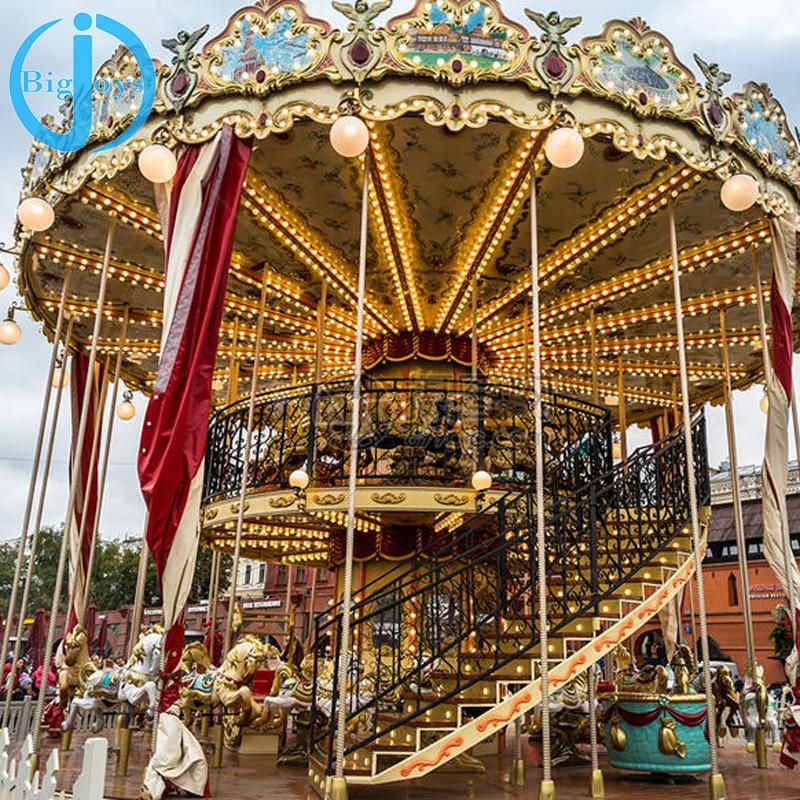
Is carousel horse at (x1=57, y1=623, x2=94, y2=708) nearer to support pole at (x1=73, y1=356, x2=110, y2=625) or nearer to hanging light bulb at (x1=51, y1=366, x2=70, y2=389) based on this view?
support pole at (x1=73, y1=356, x2=110, y2=625)

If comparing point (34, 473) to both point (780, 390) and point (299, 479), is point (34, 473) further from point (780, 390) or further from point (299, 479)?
point (780, 390)

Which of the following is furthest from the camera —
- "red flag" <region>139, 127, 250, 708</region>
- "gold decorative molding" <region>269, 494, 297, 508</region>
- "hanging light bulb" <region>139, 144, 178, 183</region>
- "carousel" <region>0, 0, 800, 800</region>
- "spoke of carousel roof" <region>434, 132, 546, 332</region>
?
"gold decorative molding" <region>269, 494, 297, 508</region>

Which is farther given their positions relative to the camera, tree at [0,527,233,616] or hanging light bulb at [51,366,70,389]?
tree at [0,527,233,616]

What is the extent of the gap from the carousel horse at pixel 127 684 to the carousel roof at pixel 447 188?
4.81m

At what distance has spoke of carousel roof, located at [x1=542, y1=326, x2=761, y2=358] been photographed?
41.5 feet

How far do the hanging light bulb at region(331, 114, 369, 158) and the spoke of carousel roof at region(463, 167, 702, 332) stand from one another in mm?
3450

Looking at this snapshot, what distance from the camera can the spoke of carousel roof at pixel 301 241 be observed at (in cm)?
946

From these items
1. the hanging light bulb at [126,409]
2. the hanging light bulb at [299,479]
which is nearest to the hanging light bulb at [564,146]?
the hanging light bulb at [299,479]

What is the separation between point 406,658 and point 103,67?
24.8 ft

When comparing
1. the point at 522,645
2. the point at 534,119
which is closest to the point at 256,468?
the point at 522,645

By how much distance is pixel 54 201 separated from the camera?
9023 millimetres

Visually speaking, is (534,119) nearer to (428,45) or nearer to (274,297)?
(428,45)

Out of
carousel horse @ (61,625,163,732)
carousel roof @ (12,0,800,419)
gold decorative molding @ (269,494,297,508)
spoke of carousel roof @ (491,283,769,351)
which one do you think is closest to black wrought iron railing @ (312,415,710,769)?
gold decorative molding @ (269,494,297,508)

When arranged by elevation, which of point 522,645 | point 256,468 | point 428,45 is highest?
point 428,45
